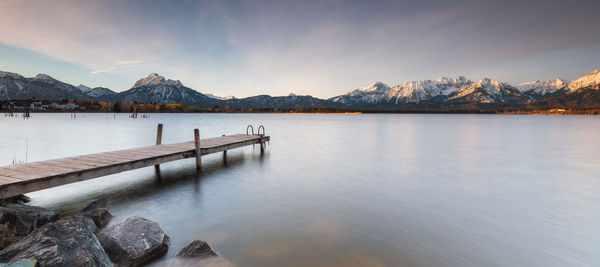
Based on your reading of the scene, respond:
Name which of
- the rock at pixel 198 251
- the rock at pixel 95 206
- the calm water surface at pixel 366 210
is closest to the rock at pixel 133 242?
the calm water surface at pixel 366 210

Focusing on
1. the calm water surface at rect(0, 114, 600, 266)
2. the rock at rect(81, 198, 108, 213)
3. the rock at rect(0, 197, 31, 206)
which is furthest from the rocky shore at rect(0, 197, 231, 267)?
the rock at rect(0, 197, 31, 206)

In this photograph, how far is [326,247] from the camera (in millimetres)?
7543

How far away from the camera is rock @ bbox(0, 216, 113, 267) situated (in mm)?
4613

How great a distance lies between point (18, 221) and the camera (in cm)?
684

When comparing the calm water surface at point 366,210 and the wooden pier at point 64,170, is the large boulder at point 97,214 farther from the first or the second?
the wooden pier at point 64,170

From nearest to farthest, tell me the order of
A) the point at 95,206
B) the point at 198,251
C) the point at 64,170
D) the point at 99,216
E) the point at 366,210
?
the point at 198,251 → the point at 99,216 → the point at 95,206 → the point at 64,170 → the point at 366,210

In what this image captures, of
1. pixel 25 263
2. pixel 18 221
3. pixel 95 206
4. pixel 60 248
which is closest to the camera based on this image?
pixel 25 263

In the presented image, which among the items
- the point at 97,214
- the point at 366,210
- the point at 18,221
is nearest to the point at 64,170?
the point at 97,214

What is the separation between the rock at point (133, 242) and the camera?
6.26 meters

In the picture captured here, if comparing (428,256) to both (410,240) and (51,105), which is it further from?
(51,105)

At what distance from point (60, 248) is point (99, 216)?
172 inches

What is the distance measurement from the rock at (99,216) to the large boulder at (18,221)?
35.5 inches

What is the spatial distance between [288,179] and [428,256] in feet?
32.1

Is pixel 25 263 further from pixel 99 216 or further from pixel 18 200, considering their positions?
pixel 18 200
